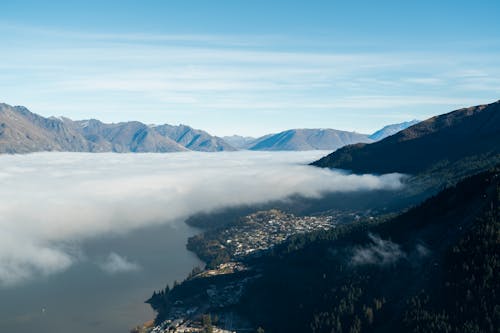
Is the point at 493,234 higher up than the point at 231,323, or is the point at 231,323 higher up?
the point at 493,234

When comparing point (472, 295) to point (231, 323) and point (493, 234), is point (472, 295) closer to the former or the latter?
point (493, 234)

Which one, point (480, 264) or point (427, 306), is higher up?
point (480, 264)

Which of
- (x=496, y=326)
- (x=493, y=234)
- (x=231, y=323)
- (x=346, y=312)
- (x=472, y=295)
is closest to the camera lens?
(x=496, y=326)

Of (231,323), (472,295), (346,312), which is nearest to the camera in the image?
(472,295)

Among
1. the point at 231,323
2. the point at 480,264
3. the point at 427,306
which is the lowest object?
the point at 231,323

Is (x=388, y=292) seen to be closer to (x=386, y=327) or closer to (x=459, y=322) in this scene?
(x=386, y=327)

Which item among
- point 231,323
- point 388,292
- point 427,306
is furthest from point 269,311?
point 427,306

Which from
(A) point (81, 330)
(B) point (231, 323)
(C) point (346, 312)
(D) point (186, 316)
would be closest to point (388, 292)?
(C) point (346, 312)

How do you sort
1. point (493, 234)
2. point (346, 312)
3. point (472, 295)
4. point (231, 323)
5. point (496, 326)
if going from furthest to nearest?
1. point (231, 323)
2. point (346, 312)
3. point (493, 234)
4. point (472, 295)
5. point (496, 326)

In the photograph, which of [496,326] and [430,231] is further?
[430,231]
